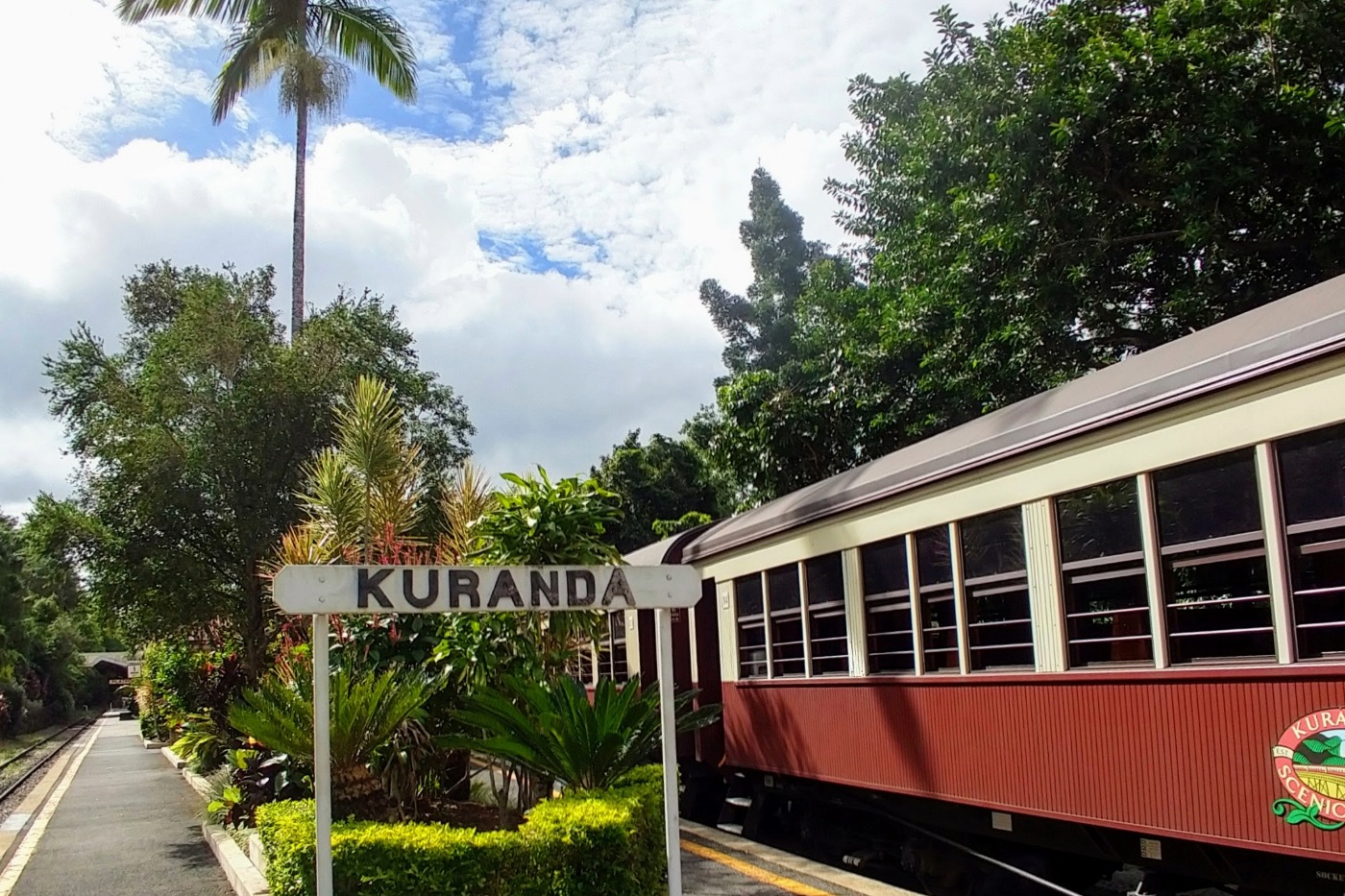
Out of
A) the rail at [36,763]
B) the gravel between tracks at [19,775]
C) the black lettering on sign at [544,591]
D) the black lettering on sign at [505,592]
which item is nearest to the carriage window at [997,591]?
the black lettering on sign at [544,591]

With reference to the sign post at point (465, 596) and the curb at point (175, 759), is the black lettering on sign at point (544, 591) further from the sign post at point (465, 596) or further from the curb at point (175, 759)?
the curb at point (175, 759)

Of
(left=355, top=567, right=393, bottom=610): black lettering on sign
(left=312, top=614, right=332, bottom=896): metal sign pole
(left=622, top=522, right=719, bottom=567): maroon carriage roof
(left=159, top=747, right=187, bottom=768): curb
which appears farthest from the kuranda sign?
(left=159, top=747, right=187, bottom=768): curb

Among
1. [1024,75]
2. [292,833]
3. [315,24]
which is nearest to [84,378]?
[315,24]

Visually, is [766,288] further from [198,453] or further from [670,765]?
[670,765]

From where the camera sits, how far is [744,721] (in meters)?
11.1

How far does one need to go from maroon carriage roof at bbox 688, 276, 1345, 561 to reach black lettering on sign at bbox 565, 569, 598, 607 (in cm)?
259

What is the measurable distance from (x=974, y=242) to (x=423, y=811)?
1052cm

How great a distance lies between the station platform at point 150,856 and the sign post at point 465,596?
2079mm

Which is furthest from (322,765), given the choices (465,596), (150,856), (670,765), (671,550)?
(671,550)

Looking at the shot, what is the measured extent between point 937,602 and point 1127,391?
2304mm

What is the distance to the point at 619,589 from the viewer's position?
664 centimetres

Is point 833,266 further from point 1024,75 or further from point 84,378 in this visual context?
point 84,378

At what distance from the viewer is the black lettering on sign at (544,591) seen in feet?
21.5

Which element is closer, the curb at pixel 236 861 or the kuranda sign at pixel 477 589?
the kuranda sign at pixel 477 589
